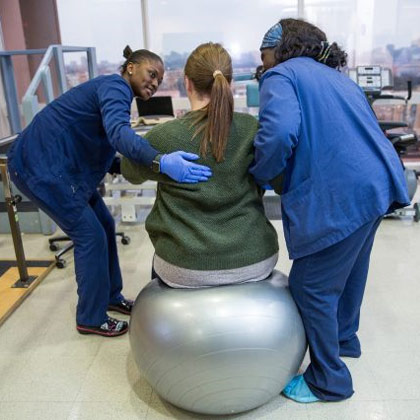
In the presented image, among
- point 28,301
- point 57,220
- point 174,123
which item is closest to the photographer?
point 174,123

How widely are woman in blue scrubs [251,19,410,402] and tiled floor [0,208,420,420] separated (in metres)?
0.42

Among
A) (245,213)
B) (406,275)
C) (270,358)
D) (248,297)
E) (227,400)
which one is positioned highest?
(245,213)

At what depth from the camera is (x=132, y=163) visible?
157 centimetres

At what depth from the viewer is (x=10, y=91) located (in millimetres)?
3865

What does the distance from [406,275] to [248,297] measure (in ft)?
5.30

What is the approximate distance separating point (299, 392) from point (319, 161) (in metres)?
0.91

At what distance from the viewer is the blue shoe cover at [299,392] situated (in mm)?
1690

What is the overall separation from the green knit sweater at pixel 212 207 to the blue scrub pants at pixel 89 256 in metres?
0.59

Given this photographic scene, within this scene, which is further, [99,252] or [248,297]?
[99,252]

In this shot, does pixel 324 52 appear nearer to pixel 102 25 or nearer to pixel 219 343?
pixel 219 343

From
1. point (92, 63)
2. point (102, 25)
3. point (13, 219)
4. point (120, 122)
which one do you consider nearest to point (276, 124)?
point (120, 122)

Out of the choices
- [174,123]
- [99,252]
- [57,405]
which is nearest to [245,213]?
[174,123]

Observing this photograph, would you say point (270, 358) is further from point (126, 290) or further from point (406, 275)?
point (406, 275)

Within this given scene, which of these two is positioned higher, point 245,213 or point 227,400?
point 245,213
